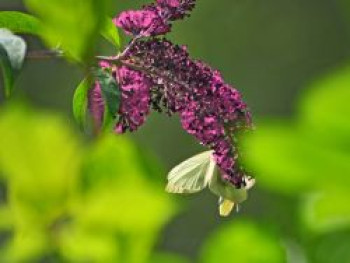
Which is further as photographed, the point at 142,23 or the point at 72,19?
the point at 142,23

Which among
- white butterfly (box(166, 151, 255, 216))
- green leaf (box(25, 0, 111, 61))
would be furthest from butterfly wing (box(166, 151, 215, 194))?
green leaf (box(25, 0, 111, 61))

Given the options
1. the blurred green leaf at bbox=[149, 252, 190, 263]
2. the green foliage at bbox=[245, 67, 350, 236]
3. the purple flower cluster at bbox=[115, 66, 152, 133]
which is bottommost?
the purple flower cluster at bbox=[115, 66, 152, 133]

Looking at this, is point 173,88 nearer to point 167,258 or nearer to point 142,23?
point 142,23

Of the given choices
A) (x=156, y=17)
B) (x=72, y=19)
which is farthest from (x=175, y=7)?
(x=72, y=19)

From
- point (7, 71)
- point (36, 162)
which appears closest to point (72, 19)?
point (36, 162)

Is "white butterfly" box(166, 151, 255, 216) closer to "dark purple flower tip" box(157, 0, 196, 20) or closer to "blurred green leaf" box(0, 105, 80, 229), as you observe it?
"dark purple flower tip" box(157, 0, 196, 20)

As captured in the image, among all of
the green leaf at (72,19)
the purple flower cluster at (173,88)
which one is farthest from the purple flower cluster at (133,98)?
the green leaf at (72,19)
